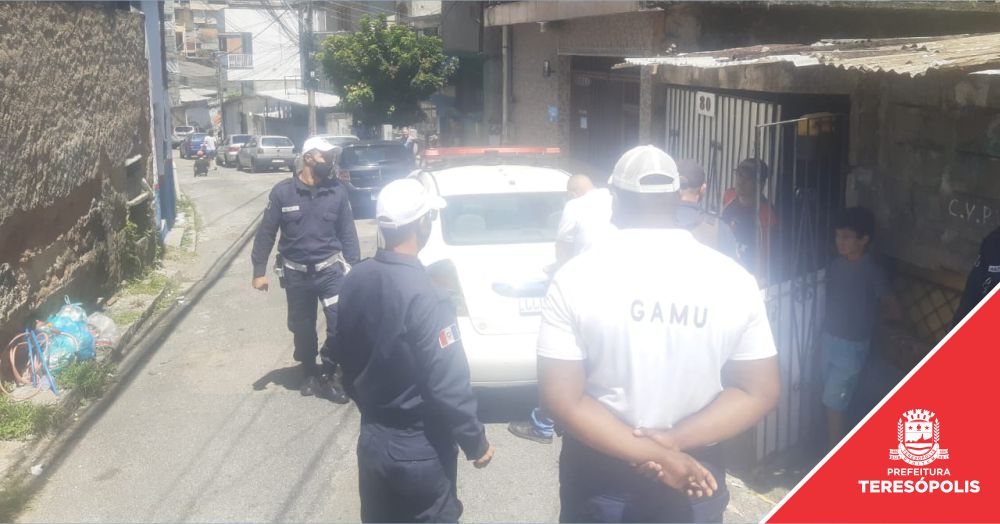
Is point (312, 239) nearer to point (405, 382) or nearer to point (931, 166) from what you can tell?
point (405, 382)

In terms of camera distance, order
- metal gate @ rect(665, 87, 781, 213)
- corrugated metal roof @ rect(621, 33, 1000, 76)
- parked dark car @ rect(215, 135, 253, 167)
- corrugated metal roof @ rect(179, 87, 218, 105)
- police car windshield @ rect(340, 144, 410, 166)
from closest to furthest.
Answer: corrugated metal roof @ rect(621, 33, 1000, 76), metal gate @ rect(665, 87, 781, 213), police car windshield @ rect(340, 144, 410, 166), parked dark car @ rect(215, 135, 253, 167), corrugated metal roof @ rect(179, 87, 218, 105)

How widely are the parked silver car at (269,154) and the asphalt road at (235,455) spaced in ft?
94.3

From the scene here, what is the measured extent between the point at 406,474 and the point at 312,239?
3616mm

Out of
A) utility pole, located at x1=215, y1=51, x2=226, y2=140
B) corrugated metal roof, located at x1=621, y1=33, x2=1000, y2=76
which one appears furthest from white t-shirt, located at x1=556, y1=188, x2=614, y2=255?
utility pole, located at x1=215, y1=51, x2=226, y2=140

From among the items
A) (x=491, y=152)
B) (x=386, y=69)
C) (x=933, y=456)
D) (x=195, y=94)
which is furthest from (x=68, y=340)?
(x=195, y=94)

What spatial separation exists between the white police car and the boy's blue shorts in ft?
5.52

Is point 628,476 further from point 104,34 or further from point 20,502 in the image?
point 104,34

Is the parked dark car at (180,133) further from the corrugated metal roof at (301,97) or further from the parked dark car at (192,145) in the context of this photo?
the parked dark car at (192,145)

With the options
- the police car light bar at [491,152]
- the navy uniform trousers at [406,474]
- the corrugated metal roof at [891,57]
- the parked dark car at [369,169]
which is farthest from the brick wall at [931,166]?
the parked dark car at [369,169]

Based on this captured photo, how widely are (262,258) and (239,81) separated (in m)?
51.8

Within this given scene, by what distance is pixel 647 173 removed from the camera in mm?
2799

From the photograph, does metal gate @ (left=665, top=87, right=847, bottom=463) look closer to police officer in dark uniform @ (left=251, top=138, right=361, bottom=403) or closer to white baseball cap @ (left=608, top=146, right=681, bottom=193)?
white baseball cap @ (left=608, top=146, right=681, bottom=193)

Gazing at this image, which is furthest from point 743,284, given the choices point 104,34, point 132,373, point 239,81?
point 239,81

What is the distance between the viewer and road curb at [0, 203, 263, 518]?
556cm
